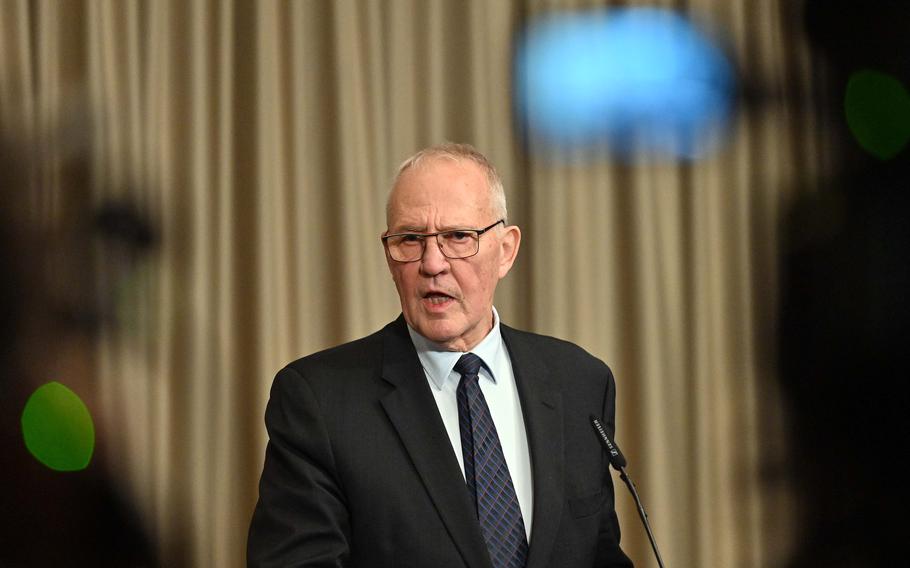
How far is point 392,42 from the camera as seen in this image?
11.2ft

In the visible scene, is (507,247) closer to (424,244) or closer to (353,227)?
(424,244)

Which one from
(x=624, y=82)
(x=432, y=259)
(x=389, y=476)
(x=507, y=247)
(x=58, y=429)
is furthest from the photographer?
(x=624, y=82)

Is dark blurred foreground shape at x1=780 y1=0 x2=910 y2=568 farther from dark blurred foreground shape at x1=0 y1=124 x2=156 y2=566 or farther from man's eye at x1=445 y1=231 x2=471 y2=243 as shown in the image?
dark blurred foreground shape at x1=0 y1=124 x2=156 y2=566

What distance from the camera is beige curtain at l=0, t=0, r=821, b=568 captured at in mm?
3289

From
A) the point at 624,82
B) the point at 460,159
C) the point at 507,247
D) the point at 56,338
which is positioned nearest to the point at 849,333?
the point at 624,82

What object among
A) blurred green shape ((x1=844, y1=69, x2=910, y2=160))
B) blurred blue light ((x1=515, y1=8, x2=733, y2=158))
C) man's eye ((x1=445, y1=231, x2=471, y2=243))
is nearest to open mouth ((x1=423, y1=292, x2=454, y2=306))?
man's eye ((x1=445, y1=231, x2=471, y2=243))

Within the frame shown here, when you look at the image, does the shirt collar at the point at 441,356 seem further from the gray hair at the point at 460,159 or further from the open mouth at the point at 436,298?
the gray hair at the point at 460,159

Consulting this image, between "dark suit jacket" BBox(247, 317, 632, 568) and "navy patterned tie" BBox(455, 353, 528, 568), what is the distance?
0.04 metres

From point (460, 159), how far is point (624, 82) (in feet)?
5.76

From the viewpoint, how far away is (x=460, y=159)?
73.8 inches

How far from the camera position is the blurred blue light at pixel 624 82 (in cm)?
343

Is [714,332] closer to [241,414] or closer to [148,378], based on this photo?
[241,414]

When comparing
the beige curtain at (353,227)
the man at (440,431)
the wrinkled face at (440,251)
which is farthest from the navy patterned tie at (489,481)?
the beige curtain at (353,227)

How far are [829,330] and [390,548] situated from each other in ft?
7.36
